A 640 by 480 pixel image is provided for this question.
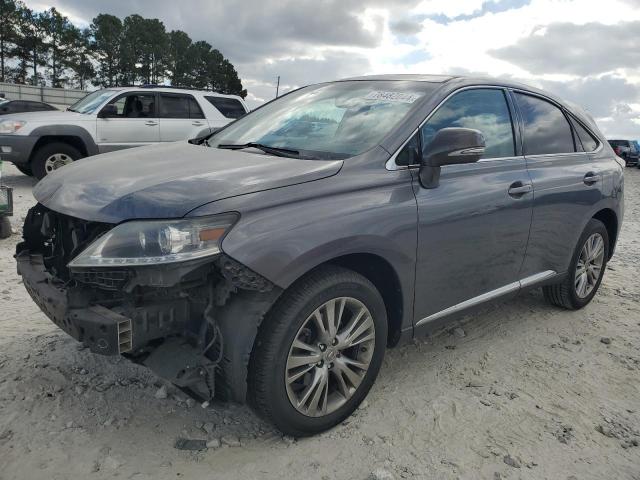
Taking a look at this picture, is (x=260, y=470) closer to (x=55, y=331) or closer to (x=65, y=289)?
(x=65, y=289)

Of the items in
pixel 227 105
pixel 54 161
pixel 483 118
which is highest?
pixel 227 105

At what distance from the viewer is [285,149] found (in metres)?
3.01

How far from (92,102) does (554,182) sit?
28.2ft

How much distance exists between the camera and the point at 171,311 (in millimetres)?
2314

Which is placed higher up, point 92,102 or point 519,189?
point 92,102

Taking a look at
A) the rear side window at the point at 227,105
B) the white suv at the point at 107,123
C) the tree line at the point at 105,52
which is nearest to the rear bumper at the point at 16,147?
the white suv at the point at 107,123

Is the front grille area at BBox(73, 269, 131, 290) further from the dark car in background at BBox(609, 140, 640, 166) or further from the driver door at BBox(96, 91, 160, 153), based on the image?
the dark car in background at BBox(609, 140, 640, 166)

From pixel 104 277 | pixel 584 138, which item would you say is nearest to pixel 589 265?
pixel 584 138

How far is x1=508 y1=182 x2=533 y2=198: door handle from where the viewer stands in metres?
3.43

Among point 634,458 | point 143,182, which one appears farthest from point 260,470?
point 634,458

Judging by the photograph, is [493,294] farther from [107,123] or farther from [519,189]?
[107,123]

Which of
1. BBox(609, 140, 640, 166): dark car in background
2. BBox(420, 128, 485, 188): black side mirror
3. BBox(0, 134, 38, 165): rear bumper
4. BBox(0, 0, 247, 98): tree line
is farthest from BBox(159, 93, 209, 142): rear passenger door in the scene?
BBox(0, 0, 247, 98): tree line

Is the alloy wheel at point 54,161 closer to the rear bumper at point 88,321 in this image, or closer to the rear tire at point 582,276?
the rear bumper at point 88,321

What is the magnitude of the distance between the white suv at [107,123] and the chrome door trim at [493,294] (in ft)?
21.3
